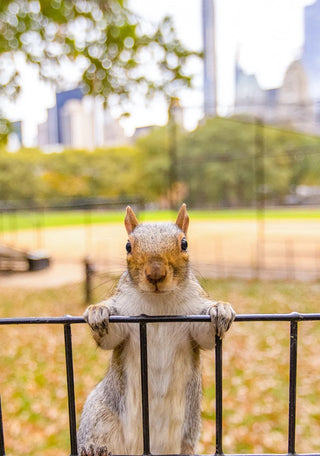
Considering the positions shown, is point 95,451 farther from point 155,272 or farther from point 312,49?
point 312,49

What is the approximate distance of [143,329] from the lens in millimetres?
1104

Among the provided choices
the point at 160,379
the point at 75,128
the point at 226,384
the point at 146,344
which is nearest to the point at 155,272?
the point at 146,344

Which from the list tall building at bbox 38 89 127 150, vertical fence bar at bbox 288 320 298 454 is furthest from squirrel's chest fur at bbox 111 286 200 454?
tall building at bbox 38 89 127 150

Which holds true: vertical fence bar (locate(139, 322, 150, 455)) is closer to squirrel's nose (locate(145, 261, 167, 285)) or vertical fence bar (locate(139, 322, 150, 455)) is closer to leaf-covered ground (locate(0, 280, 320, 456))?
squirrel's nose (locate(145, 261, 167, 285))

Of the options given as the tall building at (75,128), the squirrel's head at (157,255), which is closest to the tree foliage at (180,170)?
the tall building at (75,128)

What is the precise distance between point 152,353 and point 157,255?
0.41 metres

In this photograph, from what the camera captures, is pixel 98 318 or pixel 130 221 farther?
pixel 130 221

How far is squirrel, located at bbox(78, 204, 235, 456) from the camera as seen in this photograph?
1271 mm

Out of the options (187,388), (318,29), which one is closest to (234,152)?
(318,29)

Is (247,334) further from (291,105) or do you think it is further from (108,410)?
(291,105)

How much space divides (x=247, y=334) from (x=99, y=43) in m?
4.77

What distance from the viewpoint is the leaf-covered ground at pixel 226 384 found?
144 inches

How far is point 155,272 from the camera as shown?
115 cm

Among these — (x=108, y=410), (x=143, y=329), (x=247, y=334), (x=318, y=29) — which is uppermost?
(x=318, y=29)
